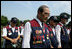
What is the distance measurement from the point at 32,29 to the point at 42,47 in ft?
1.42

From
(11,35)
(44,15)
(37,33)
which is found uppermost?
(44,15)

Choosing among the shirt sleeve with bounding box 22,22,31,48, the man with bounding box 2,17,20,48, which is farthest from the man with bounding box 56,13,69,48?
the shirt sleeve with bounding box 22,22,31,48

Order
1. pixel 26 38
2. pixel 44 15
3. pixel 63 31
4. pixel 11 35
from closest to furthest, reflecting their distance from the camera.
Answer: pixel 26 38, pixel 44 15, pixel 63 31, pixel 11 35

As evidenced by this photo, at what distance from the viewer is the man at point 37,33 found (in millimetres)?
2777

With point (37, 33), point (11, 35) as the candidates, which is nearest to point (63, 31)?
point (11, 35)

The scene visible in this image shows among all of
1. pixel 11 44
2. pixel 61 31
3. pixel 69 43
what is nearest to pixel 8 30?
pixel 11 44

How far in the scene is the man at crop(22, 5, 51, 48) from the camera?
2777mm

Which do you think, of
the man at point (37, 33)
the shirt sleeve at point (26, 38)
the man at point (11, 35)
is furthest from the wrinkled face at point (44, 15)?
the man at point (11, 35)

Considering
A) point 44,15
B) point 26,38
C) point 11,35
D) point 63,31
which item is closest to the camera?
point 26,38

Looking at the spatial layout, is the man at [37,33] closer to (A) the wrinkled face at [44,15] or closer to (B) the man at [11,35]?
(A) the wrinkled face at [44,15]

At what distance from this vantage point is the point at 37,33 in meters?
2.90

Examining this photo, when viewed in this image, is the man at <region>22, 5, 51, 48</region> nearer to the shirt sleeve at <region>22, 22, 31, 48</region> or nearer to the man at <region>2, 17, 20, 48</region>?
the shirt sleeve at <region>22, 22, 31, 48</region>

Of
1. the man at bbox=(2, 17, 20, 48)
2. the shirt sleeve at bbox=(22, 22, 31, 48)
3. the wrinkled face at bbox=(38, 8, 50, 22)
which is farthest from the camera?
the man at bbox=(2, 17, 20, 48)

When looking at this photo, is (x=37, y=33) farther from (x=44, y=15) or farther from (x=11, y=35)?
(x=11, y=35)
